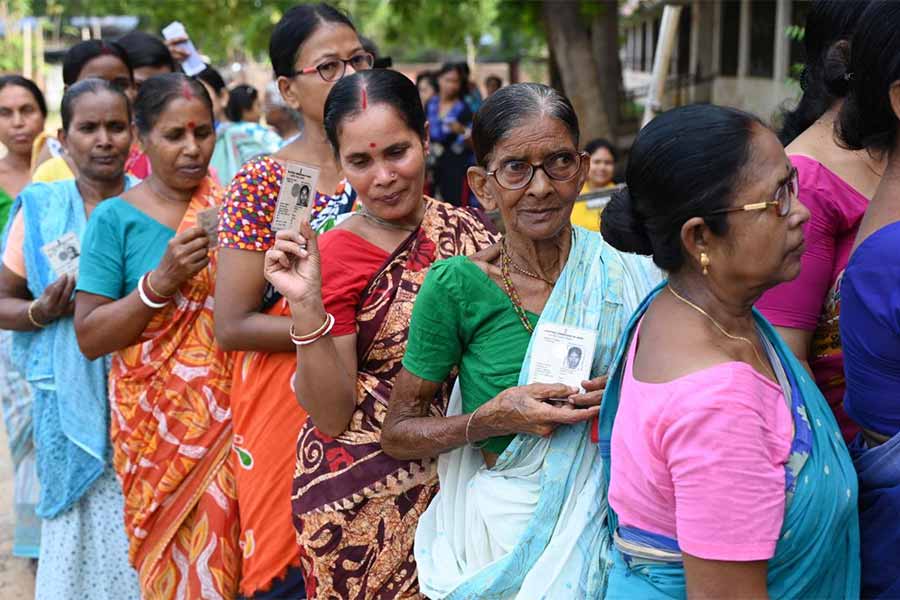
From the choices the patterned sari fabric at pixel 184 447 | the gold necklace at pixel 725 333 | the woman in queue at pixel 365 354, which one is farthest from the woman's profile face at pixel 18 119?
the gold necklace at pixel 725 333

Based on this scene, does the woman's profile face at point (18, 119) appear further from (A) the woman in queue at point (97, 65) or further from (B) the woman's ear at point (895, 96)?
(B) the woman's ear at point (895, 96)

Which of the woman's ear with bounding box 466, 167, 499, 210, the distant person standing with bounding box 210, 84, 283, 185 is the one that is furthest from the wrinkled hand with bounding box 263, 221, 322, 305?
the distant person standing with bounding box 210, 84, 283, 185

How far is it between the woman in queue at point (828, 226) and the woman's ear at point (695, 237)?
458 millimetres

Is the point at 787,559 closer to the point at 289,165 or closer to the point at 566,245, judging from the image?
the point at 566,245

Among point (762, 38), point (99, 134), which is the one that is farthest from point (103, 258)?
point (762, 38)

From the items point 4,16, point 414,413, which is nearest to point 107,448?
point 414,413

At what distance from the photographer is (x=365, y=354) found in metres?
2.46

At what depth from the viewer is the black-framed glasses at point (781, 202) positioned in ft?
5.25

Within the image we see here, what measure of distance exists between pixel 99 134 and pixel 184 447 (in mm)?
1288

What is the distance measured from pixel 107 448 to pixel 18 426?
926 millimetres

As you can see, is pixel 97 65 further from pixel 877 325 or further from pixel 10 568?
pixel 877 325

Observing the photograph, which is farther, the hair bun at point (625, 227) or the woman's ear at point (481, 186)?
the woman's ear at point (481, 186)

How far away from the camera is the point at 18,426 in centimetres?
446

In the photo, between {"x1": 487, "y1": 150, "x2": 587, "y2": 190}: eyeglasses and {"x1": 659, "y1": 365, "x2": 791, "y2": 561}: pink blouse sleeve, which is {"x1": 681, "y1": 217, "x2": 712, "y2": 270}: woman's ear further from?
{"x1": 487, "y1": 150, "x2": 587, "y2": 190}: eyeglasses
